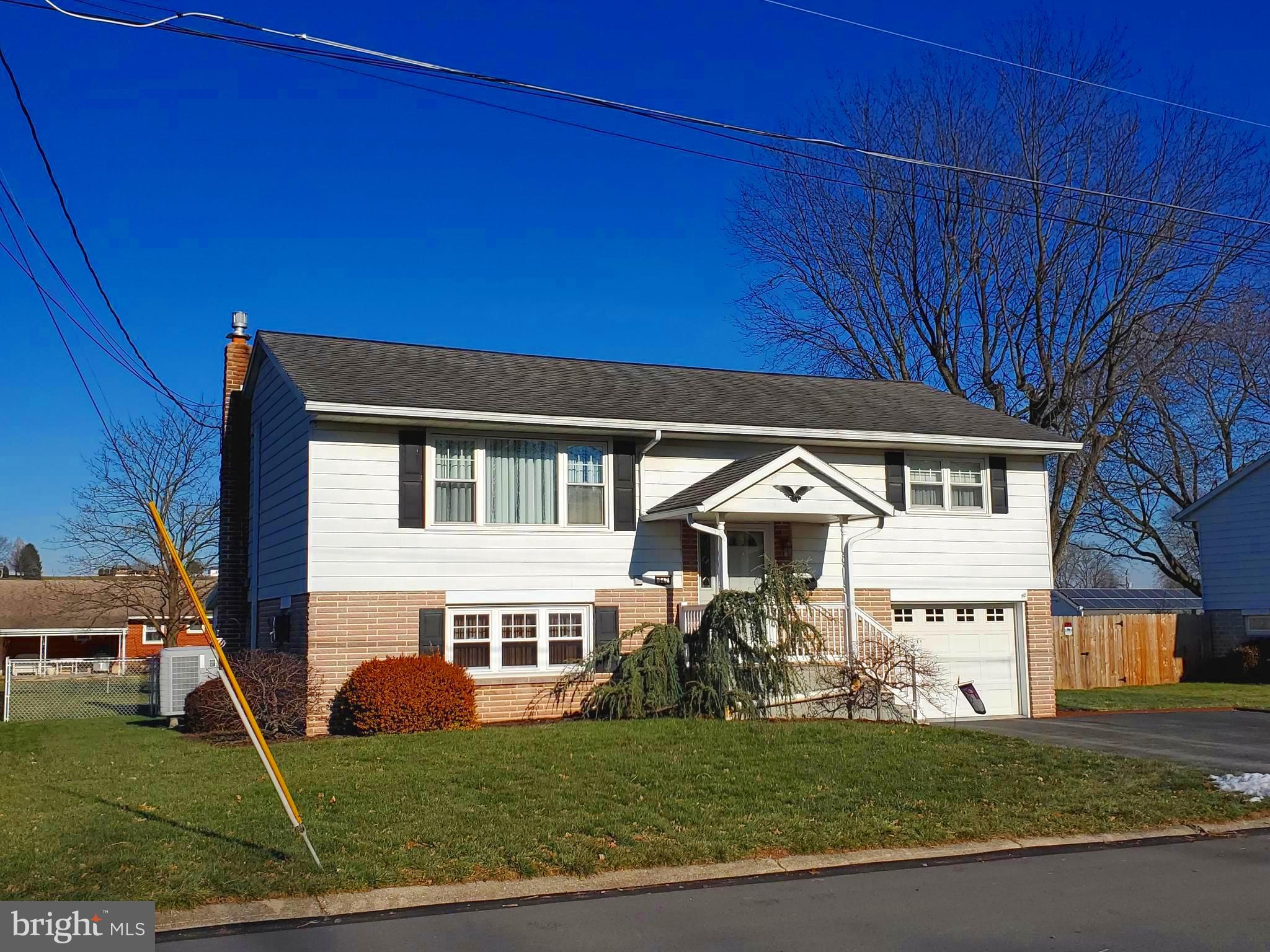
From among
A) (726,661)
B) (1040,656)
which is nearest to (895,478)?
(1040,656)

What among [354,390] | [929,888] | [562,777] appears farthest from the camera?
[354,390]

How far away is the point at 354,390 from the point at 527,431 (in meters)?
2.71

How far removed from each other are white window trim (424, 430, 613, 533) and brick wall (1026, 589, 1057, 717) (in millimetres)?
8200

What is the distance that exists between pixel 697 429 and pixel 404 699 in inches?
252

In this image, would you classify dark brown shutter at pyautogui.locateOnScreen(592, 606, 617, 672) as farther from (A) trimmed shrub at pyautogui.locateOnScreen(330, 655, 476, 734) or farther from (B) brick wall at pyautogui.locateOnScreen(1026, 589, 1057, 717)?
(B) brick wall at pyautogui.locateOnScreen(1026, 589, 1057, 717)

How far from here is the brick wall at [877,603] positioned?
65.5 ft

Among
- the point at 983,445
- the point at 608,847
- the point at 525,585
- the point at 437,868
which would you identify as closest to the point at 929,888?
the point at 608,847

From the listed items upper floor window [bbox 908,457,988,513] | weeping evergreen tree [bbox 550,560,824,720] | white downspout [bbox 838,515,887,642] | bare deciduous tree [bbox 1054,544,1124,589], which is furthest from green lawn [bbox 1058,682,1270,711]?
bare deciduous tree [bbox 1054,544,1124,589]

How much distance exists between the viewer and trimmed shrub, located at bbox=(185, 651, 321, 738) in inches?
637

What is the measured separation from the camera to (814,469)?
18656mm

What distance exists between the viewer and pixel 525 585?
18.0m

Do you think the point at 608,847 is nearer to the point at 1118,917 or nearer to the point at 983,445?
the point at 1118,917

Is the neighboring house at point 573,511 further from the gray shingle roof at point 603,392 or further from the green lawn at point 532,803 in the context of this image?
the green lawn at point 532,803

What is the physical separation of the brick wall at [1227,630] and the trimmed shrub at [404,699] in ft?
75.9
